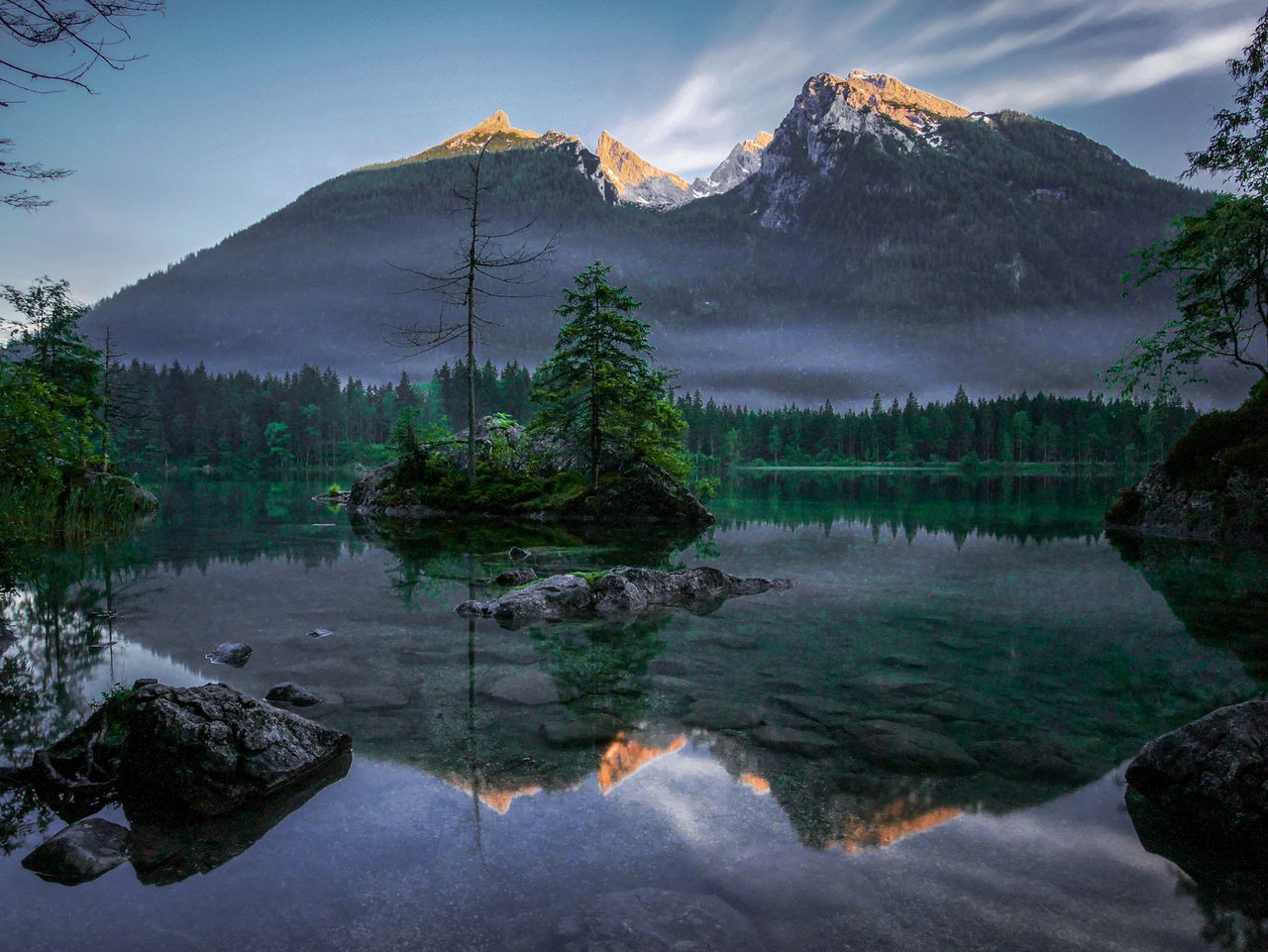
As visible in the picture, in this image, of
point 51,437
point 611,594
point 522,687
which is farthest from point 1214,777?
point 51,437

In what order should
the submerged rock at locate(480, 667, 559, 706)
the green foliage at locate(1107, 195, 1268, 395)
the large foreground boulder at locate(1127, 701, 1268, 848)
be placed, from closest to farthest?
the large foreground boulder at locate(1127, 701, 1268, 848) → the submerged rock at locate(480, 667, 559, 706) → the green foliage at locate(1107, 195, 1268, 395)

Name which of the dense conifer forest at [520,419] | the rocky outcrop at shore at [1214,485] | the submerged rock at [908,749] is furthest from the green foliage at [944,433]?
the submerged rock at [908,749]

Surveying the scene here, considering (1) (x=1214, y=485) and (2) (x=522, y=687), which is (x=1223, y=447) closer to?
(1) (x=1214, y=485)

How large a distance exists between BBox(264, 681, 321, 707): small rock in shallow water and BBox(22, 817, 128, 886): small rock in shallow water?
233 centimetres

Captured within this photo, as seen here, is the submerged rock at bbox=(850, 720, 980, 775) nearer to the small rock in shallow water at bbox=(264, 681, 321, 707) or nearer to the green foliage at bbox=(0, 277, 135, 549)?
the small rock in shallow water at bbox=(264, 681, 321, 707)

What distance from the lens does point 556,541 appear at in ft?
60.2

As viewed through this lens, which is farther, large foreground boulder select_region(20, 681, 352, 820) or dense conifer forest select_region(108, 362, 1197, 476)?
dense conifer forest select_region(108, 362, 1197, 476)

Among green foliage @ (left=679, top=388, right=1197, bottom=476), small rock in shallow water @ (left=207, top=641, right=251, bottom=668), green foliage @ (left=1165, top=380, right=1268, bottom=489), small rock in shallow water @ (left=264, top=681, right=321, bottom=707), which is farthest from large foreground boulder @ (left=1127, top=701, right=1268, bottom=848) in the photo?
green foliage @ (left=679, top=388, right=1197, bottom=476)

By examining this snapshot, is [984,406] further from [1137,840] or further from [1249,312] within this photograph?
[1137,840]

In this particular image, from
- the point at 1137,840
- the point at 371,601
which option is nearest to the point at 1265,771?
the point at 1137,840

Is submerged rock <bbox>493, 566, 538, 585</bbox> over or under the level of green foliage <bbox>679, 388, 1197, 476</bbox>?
under

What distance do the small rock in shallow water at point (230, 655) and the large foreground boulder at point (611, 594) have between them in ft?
10.1

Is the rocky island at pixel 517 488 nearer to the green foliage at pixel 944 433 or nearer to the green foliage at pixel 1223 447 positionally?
the green foliage at pixel 1223 447

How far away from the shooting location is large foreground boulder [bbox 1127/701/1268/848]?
4.02 m
